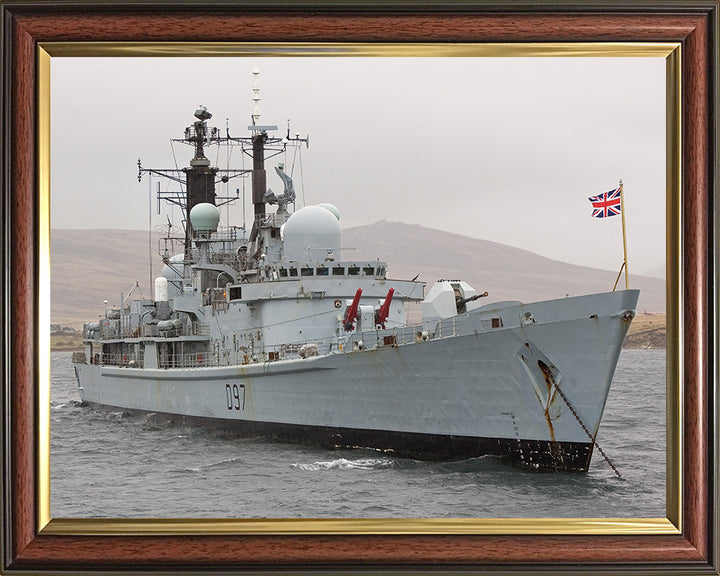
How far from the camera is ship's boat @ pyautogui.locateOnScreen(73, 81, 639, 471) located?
17.0 m

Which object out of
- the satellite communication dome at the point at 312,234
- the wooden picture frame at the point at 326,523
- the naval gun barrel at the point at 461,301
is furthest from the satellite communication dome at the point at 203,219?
the wooden picture frame at the point at 326,523

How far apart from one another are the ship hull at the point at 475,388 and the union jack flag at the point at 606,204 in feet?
9.49

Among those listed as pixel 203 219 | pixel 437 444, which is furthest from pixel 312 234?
pixel 203 219

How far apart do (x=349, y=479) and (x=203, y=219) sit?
1703cm

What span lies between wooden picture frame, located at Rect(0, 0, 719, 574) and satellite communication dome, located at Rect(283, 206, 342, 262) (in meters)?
17.9

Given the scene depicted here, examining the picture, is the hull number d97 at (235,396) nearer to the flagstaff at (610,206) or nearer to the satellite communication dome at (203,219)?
the satellite communication dome at (203,219)

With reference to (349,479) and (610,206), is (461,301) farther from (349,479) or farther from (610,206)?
(610,206)

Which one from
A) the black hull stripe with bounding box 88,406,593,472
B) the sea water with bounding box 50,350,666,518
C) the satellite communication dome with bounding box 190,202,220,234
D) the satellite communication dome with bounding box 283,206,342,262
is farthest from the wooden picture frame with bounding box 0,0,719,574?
the satellite communication dome with bounding box 190,202,220,234

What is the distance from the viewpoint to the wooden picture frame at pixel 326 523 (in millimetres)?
7320

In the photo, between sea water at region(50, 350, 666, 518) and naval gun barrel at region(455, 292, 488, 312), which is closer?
sea water at region(50, 350, 666, 518)

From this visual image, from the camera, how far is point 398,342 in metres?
20.4

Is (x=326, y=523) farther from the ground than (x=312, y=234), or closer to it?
closer to it

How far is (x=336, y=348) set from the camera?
22.8m

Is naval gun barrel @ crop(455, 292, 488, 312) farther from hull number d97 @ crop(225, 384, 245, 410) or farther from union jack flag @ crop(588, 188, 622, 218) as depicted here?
union jack flag @ crop(588, 188, 622, 218)
